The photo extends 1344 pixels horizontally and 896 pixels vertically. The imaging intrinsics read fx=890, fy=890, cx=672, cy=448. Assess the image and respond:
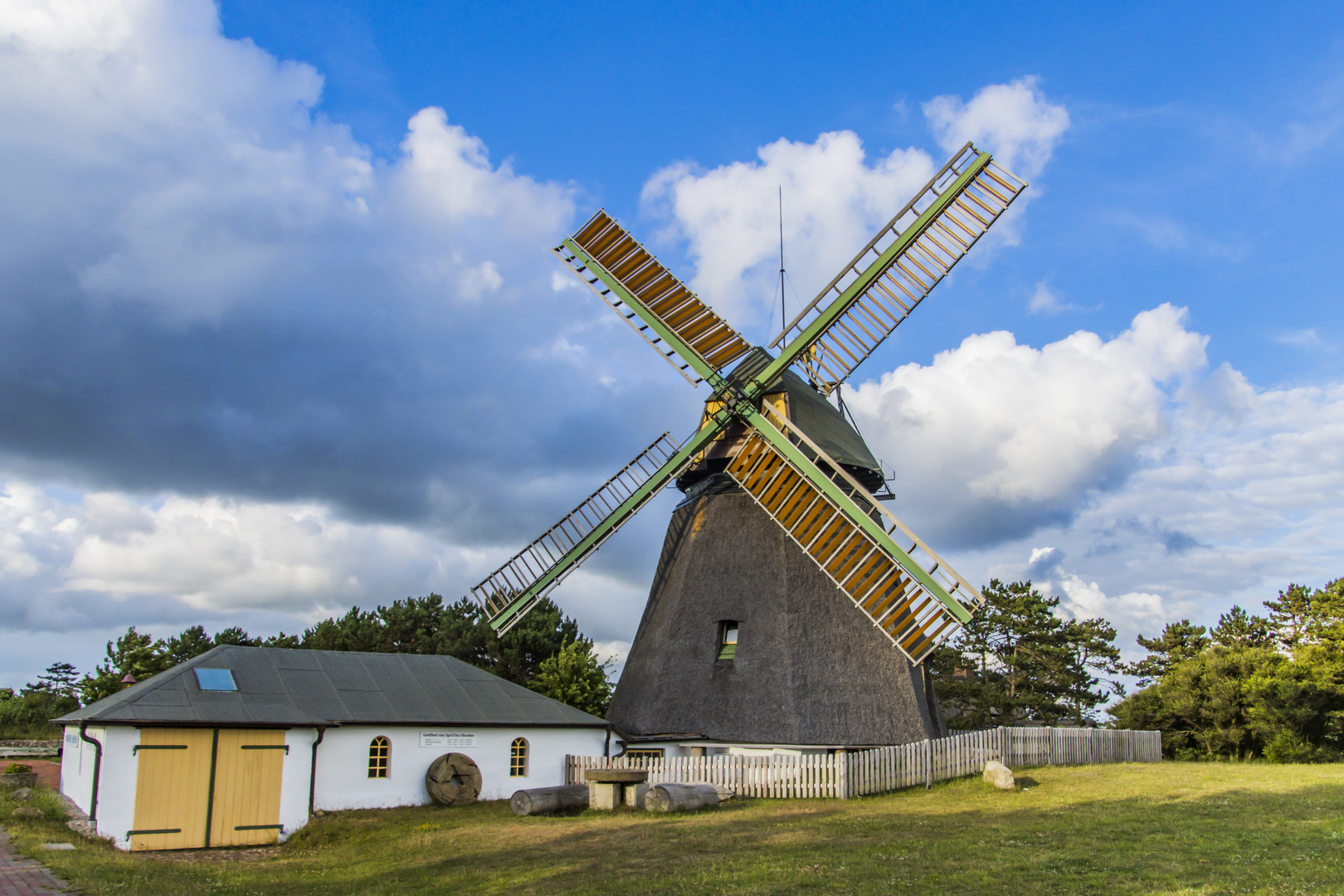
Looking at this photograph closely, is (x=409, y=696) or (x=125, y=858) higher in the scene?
(x=409, y=696)

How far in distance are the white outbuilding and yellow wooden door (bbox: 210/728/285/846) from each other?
0.05ft

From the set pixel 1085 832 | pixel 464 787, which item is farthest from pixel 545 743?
pixel 1085 832

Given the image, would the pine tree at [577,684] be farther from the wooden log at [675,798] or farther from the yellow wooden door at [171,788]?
the yellow wooden door at [171,788]

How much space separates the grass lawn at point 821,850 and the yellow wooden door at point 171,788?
55cm

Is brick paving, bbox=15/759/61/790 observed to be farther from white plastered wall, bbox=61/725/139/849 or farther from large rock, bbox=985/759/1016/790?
large rock, bbox=985/759/1016/790

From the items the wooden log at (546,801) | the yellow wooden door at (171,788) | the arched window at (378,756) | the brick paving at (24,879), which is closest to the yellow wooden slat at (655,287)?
the wooden log at (546,801)

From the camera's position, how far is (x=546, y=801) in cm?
1555

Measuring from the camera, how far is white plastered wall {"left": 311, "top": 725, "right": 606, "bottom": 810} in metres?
16.1

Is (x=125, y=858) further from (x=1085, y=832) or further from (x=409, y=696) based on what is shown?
(x=1085, y=832)

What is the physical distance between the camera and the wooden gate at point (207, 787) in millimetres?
13805

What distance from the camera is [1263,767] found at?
22.3 metres

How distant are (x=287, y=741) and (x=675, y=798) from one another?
6763mm

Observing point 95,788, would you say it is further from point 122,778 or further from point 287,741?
point 287,741

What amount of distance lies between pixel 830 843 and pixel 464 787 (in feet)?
28.4
